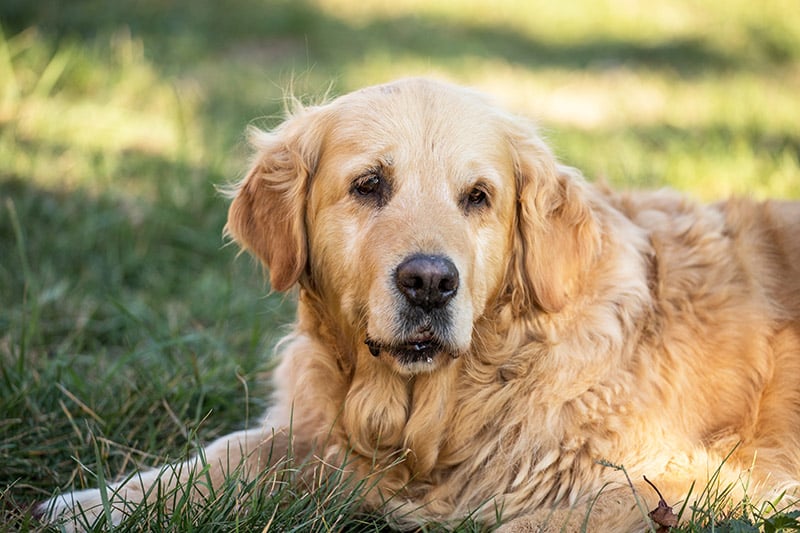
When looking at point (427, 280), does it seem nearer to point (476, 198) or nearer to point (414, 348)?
point (414, 348)

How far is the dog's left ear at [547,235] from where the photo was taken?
10.8 feet

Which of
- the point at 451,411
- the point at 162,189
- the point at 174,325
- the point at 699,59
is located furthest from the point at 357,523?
the point at 699,59

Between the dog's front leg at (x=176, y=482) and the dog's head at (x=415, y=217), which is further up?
the dog's head at (x=415, y=217)

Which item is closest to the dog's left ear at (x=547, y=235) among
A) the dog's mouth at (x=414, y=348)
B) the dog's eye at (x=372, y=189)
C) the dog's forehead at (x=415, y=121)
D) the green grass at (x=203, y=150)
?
the dog's forehead at (x=415, y=121)

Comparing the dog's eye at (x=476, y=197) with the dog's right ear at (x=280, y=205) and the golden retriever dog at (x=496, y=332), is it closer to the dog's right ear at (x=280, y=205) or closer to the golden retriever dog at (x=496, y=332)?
the golden retriever dog at (x=496, y=332)

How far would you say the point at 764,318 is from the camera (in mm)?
3402

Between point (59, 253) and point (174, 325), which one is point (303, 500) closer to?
point (174, 325)

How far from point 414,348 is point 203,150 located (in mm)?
4161

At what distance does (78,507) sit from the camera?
9.91 feet

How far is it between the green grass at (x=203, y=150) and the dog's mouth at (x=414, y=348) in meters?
0.50

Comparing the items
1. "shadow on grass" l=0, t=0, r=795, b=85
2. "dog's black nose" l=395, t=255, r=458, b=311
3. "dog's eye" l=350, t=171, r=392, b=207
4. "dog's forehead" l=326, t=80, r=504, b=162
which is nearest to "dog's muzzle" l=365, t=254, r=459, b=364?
"dog's black nose" l=395, t=255, r=458, b=311

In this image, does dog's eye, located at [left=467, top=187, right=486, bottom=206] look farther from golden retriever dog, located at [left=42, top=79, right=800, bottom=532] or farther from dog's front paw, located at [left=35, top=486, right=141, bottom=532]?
dog's front paw, located at [left=35, top=486, right=141, bottom=532]

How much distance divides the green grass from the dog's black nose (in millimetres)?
714

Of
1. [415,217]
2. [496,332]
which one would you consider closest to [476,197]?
[415,217]
